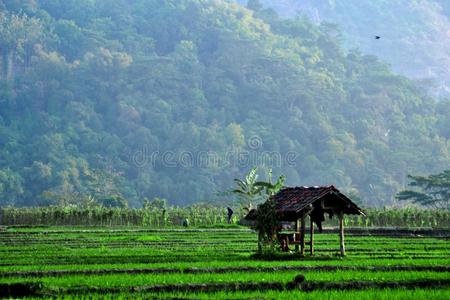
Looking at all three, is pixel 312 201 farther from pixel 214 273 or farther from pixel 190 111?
pixel 190 111

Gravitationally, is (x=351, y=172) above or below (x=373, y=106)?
below

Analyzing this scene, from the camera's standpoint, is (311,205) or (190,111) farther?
(190,111)

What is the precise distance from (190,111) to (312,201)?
127m

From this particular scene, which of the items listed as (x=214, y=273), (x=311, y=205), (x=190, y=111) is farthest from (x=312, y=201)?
(x=190, y=111)

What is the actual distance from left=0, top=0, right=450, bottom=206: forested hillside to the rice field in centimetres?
8371

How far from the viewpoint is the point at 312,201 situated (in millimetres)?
30094

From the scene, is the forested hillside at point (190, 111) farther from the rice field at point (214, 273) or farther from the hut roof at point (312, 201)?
the hut roof at point (312, 201)

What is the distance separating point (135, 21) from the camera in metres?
197

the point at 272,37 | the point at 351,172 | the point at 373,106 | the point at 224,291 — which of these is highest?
the point at 272,37

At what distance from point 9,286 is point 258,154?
12582cm

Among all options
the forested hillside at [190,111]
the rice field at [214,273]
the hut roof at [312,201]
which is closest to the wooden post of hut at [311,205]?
the hut roof at [312,201]

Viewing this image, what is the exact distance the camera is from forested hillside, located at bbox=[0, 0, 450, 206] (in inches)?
5374

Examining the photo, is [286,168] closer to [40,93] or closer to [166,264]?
[40,93]

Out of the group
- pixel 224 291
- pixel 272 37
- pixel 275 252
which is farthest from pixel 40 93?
pixel 224 291
